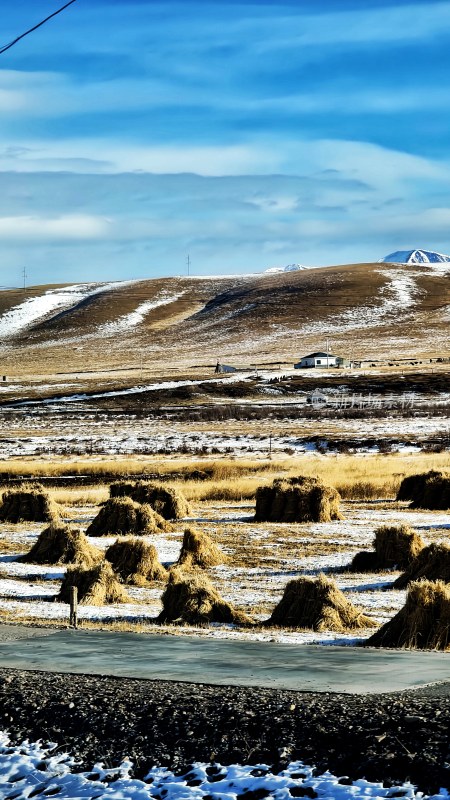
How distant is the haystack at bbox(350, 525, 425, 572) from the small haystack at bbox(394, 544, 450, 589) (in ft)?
8.87

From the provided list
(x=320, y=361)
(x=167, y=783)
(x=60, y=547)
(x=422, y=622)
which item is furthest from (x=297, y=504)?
(x=320, y=361)

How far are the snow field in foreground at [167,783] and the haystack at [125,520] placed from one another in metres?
17.9

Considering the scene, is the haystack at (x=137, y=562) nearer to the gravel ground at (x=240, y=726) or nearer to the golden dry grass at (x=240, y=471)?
the gravel ground at (x=240, y=726)

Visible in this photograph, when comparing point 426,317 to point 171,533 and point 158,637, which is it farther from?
point 158,637

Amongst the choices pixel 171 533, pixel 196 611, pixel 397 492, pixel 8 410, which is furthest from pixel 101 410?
pixel 196 611

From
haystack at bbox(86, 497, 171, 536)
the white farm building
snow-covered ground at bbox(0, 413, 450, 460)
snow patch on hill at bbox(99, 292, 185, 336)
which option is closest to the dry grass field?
haystack at bbox(86, 497, 171, 536)

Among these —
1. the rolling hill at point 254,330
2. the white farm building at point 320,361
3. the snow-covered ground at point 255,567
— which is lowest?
the snow-covered ground at point 255,567

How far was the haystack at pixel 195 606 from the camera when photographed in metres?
16.1

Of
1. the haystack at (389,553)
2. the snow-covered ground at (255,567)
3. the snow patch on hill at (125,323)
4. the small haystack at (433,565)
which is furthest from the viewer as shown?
A: the snow patch on hill at (125,323)

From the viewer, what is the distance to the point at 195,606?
1628cm

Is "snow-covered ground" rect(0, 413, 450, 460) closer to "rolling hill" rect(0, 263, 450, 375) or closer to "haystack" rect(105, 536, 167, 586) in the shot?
"haystack" rect(105, 536, 167, 586)

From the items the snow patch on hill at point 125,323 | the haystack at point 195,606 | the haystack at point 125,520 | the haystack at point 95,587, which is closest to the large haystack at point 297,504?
the haystack at point 125,520

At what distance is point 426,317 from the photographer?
164 meters

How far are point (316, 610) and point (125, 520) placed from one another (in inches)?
469
